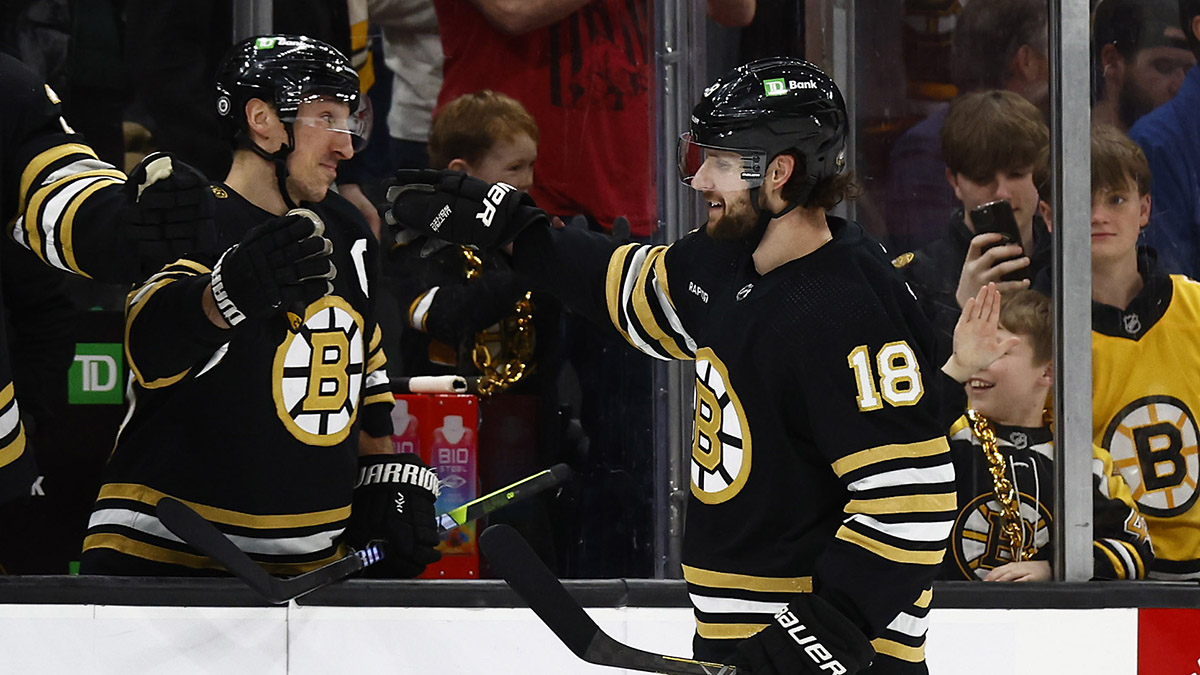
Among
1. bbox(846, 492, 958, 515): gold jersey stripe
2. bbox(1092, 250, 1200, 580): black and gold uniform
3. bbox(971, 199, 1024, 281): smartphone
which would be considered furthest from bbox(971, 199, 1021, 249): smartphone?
bbox(846, 492, 958, 515): gold jersey stripe

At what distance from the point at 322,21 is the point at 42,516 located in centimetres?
118

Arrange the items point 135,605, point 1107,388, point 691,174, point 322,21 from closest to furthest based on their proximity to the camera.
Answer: point 691,174 < point 135,605 < point 1107,388 < point 322,21

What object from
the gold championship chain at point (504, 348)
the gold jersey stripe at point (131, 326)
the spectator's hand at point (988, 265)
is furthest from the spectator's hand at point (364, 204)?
the spectator's hand at point (988, 265)

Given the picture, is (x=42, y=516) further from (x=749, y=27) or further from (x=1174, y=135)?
(x=1174, y=135)

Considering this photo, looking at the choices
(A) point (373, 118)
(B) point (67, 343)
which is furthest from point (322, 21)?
(B) point (67, 343)

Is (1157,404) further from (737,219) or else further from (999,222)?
(737,219)

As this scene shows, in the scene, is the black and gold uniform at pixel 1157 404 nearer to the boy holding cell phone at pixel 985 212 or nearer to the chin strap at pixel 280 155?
the boy holding cell phone at pixel 985 212

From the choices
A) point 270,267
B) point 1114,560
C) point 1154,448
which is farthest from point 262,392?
point 1154,448

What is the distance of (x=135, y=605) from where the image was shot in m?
2.26

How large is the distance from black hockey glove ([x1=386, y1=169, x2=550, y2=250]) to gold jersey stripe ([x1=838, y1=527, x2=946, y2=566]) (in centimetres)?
69

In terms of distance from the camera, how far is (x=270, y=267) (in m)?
2.01

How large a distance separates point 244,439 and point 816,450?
0.99 m

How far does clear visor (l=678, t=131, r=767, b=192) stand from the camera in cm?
180

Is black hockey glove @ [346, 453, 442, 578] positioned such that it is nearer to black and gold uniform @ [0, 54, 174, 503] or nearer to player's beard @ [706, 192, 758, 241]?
black and gold uniform @ [0, 54, 174, 503]
